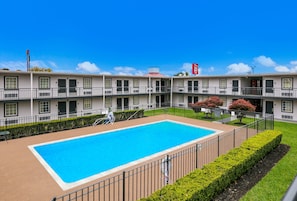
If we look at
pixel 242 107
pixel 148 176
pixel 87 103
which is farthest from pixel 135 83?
pixel 148 176

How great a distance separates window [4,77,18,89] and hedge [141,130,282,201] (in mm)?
20265

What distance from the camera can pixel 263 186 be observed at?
26.4 ft

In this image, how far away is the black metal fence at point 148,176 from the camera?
7.17m

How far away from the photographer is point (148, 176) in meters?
8.41

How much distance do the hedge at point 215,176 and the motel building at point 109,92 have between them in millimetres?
15648

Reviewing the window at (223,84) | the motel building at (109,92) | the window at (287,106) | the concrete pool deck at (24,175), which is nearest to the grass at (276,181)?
the concrete pool deck at (24,175)

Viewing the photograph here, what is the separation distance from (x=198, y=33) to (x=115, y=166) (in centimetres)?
3433

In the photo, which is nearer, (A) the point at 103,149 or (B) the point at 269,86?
(A) the point at 103,149

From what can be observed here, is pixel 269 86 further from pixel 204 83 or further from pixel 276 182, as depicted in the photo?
pixel 276 182

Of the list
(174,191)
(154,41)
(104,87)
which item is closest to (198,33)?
(154,41)

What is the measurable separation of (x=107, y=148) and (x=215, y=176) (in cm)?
885

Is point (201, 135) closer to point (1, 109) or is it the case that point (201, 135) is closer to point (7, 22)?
point (1, 109)

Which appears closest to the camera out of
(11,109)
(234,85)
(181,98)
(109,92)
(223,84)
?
(11,109)

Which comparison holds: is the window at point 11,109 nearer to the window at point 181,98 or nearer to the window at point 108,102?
the window at point 108,102
